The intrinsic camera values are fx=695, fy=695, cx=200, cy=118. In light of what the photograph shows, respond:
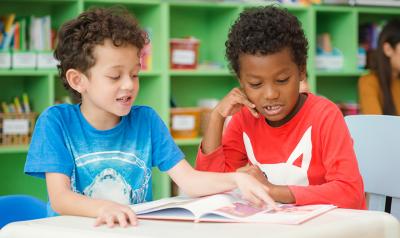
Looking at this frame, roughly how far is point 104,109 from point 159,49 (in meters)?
2.34

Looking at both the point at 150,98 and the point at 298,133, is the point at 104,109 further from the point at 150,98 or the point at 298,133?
the point at 150,98

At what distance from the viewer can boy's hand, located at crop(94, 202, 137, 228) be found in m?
1.08

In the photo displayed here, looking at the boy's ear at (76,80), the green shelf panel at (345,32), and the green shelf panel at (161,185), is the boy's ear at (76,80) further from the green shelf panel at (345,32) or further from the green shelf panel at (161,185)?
the green shelf panel at (345,32)

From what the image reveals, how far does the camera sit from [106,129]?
5.15ft

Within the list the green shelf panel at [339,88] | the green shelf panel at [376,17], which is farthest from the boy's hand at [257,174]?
the green shelf panel at [376,17]

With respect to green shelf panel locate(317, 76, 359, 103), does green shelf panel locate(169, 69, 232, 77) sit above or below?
above

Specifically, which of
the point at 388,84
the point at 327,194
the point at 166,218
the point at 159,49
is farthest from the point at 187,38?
the point at 166,218

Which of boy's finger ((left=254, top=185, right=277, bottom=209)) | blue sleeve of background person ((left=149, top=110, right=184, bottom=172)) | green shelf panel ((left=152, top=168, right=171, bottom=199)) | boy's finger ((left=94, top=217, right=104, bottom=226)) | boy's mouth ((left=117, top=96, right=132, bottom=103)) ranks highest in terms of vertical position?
boy's mouth ((left=117, top=96, right=132, bottom=103))

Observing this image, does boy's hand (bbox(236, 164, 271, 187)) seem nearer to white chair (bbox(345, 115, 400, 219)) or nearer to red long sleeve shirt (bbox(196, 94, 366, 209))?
red long sleeve shirt (bbox(196, 94, 366, 209))

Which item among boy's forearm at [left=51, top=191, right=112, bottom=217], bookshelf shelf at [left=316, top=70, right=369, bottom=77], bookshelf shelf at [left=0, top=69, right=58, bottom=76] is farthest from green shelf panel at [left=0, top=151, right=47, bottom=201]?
boy's forearm at [left=51, top=191, right=112, bottom=217]

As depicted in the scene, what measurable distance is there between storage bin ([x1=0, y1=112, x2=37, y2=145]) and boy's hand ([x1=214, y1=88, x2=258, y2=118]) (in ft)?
6.49

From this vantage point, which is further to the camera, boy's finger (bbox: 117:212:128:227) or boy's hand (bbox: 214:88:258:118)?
boy's hand (bbox: 214:88:258:118)

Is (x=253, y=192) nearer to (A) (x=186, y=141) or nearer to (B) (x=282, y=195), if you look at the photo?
(B) (x=282, y=195)

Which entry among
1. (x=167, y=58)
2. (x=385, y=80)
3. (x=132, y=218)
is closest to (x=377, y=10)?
(x=385, y=80)
